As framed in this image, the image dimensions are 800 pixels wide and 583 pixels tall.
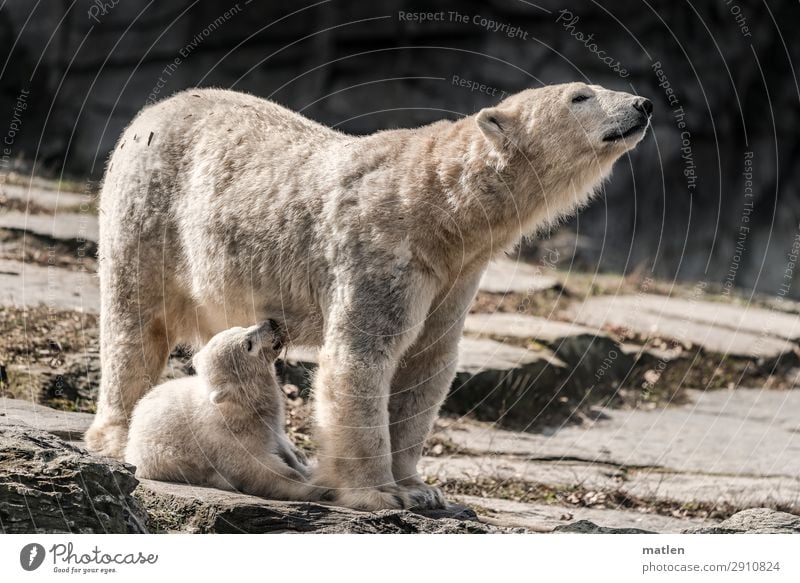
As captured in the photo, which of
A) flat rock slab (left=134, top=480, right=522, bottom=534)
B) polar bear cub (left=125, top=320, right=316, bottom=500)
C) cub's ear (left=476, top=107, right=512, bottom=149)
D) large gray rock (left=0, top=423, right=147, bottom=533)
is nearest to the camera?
large gray rock (left=0, top=423, right=147, bottom=533)

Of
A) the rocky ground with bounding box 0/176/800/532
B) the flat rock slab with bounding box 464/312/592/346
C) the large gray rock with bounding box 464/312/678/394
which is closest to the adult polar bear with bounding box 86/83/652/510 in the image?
the rocky ground with bounding box 0/176/800/532

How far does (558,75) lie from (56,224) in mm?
11409

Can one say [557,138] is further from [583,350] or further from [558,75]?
[558,75]

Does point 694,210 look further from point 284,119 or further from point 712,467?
point 284,119

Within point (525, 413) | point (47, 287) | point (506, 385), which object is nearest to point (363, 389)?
point (506, 385)

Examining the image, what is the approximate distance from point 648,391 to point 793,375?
92.6 inches

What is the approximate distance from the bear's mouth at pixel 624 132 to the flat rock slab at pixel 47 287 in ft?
21.3

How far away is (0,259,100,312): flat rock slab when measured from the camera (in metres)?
11.4

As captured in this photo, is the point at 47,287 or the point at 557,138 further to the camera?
the point at 47,287

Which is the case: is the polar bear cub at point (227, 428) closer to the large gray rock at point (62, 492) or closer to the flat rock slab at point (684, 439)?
the large gray rock at point (62, 492)

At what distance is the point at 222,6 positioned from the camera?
2227 cm

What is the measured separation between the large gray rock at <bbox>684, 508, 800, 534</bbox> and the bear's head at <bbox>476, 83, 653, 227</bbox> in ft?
7.85

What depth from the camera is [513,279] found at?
1507 centimetres

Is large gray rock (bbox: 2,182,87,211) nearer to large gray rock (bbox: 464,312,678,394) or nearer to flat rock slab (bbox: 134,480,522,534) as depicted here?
large gray rock (bbox: 464,312,678,394)
